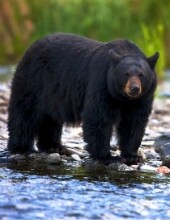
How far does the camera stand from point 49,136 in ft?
30.4

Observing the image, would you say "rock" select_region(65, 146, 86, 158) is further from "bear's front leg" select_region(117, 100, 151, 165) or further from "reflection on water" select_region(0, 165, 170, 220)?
"reflection on water" select_region(0, 165, 170, 220)

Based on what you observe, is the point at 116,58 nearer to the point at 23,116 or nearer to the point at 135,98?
the point at 135,98

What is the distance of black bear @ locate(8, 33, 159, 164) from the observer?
800cm

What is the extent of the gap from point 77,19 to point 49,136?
1440 centimetres

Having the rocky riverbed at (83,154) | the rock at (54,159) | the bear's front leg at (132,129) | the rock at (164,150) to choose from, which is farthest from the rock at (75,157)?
the rock at (164,150)

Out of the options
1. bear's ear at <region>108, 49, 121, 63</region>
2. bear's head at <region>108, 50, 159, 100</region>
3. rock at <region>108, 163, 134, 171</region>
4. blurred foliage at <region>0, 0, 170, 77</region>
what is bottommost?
rock at <region>108, 163, 134, 171</region>

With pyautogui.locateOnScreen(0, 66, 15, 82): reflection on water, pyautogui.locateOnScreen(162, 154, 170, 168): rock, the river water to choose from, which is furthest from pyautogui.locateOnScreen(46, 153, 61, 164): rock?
pyautogui.locateOnScreen(0, 66, 15, 82): reflection on water

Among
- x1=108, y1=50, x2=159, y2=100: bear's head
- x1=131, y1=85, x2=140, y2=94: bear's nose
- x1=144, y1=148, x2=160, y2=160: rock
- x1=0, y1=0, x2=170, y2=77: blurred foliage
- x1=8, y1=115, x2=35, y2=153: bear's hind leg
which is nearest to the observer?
x1=131, y1=85, x2=140, y2=94: bear's nose

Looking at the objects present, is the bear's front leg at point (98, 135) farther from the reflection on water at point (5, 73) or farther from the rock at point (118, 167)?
the reflection on water at point (5, 73)

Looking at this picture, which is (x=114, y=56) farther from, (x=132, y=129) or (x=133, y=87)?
(x=132, y=129)

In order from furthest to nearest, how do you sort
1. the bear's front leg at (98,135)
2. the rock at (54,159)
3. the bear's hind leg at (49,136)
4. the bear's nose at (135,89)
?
1. the bear's hind leg at (49,136)
2. the rock at (54,159)
3. the bear's front leg at (98,135)
4. the bear's nose at (135,89)

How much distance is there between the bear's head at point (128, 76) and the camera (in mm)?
7867

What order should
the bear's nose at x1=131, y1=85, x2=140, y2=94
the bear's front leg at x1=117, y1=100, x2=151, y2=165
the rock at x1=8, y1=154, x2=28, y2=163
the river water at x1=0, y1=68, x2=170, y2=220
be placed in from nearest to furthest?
1. the river water at x1=0, y1=68, x2=170, y2=220
2. the bear's nose at x1=131, y1=85, x2=140, y2=94
3. the bear's front leg at x1=117, y1=100, x2=151, y2=165
4. the rock at x1=8, y1=154, x2=28, y2=163

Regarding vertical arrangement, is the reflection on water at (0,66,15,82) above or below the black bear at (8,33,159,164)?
above
